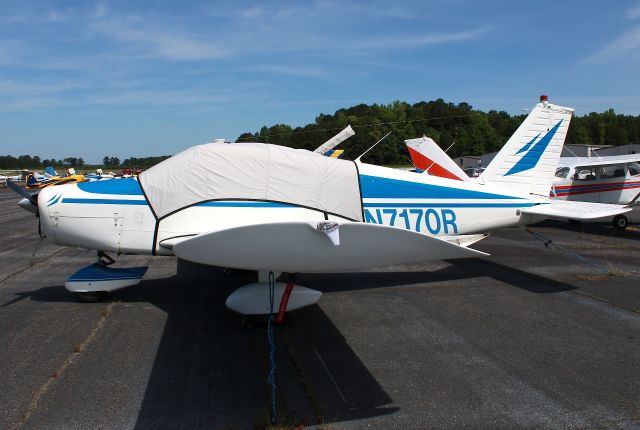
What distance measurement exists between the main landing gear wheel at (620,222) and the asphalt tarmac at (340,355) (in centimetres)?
674

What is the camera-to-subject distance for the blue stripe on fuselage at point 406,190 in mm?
5582

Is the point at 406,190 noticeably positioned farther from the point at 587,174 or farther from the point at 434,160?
the point at 587,174

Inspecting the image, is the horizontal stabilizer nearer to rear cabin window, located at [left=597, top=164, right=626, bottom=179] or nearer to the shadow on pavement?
the shadow on pavement

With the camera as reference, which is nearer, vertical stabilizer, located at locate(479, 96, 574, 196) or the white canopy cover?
the white canopy cover

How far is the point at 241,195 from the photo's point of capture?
5.02 meters

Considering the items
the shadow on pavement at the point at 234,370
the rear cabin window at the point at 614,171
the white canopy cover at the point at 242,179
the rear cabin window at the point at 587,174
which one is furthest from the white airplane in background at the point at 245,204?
the rear cabin window at the point at 614,171

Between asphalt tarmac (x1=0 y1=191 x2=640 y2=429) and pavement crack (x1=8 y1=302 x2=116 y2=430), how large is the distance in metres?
0.01

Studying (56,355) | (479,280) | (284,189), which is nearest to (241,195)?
(284,189)

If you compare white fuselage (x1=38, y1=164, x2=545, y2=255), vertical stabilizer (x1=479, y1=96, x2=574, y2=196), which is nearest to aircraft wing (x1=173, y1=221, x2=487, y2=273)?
white fuselage (x1=38, y1=164, x2=545, y2=255)

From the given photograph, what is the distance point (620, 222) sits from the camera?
12.6 m

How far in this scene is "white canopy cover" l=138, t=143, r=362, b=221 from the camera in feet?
16.5

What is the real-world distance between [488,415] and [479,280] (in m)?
4.00

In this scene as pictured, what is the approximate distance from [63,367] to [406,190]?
4251 millimetres

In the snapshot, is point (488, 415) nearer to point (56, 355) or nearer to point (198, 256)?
point (198, 256)
